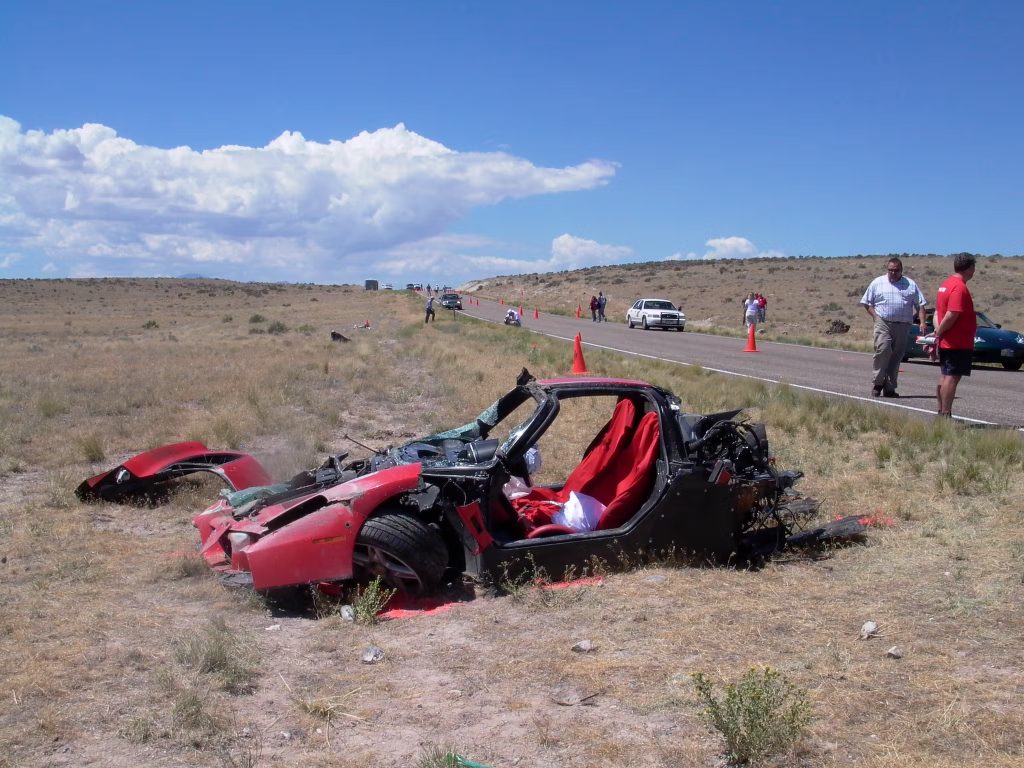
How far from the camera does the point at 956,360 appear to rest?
9680 millimetres

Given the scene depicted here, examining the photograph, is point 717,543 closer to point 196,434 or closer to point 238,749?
point 238,749

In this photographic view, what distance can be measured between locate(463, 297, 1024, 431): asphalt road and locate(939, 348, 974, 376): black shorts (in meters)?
1.65

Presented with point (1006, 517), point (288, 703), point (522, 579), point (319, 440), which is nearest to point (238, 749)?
point (288, 703)

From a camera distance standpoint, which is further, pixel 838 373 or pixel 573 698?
pixel 838 373

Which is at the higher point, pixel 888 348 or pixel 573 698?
pixel 888 348

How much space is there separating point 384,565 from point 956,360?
7265 mm

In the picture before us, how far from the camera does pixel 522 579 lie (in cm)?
543

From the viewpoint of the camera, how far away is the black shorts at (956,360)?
31.6 ft

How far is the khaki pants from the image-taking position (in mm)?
11945

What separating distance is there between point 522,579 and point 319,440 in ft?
20.5

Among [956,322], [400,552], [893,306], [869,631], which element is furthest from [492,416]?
[893,306]

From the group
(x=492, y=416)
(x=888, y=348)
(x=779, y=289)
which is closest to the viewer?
(x=492, y=416)

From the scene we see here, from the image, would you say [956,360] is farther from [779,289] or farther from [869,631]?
[779,289]

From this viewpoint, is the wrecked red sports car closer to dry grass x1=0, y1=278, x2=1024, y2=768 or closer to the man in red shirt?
dry grass x1=0, y1=278, x2=1024, y2=768
